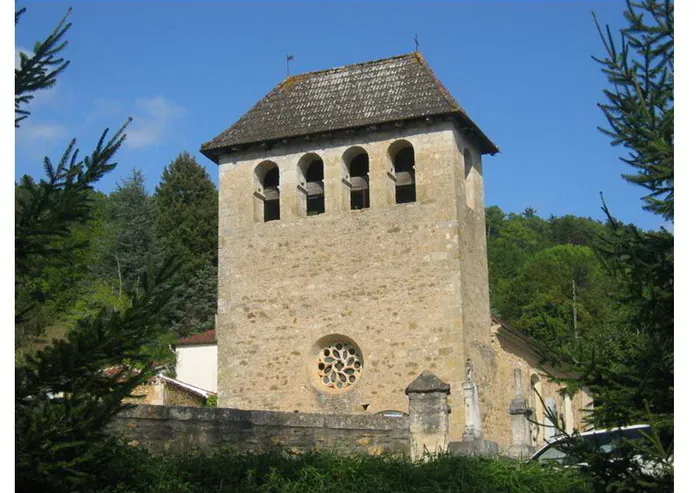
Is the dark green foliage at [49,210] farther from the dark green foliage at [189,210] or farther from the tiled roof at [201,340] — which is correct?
the dark green foliage at [189,210]

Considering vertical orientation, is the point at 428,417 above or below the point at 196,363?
below

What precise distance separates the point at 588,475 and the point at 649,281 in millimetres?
1623

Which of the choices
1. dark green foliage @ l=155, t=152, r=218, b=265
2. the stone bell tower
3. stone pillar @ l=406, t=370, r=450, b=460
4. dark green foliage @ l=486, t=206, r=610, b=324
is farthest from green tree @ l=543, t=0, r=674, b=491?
dark green foliage @ l=155, t=152, r=218, b=265

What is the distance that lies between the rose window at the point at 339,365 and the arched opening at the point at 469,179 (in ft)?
16.1

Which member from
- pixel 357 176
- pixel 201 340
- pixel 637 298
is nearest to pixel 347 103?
pixel 357 176

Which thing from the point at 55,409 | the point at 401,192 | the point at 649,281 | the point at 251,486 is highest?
→ the point at 401,192

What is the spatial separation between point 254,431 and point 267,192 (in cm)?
1184

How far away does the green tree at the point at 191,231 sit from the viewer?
4569cm

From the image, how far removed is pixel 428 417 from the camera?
14664 millimetres

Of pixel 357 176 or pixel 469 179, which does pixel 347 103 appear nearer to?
pixel 357 176

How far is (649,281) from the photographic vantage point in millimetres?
7711

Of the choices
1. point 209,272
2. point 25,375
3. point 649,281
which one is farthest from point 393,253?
point 209,272

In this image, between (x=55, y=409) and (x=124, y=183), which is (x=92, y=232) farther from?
(x=55, y=409)

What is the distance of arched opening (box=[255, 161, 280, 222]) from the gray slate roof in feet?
2.85
